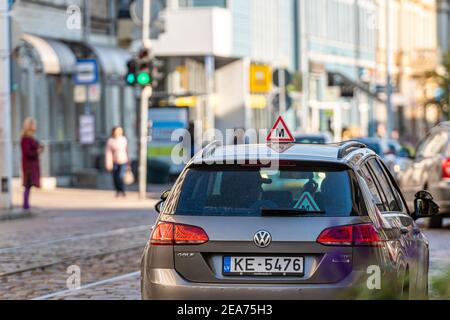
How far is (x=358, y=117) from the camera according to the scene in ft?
230

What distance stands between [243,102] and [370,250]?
46137mm

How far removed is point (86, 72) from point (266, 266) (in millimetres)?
29404

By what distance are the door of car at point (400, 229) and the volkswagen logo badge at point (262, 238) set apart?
0.84 meters

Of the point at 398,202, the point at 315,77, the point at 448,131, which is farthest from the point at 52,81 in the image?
the point at 398,202

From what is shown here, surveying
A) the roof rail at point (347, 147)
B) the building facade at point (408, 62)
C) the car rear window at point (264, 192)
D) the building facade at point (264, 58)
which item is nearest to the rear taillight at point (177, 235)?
the car rear window at point (264, 192)

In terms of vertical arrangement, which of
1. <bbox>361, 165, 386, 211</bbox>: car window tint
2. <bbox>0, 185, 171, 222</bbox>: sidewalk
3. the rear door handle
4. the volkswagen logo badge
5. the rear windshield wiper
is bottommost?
<bbox>0, 185, 171, 222</bbox>: sidewalk

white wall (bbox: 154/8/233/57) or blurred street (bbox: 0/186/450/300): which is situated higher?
white wall (bbox: 154/8/233/57)

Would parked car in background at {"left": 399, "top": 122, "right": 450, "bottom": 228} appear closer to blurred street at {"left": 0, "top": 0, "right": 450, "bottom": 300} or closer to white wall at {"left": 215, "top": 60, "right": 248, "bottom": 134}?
blurred street at {"left": 0, "top": 0, "right": 450, "bottom": 300}

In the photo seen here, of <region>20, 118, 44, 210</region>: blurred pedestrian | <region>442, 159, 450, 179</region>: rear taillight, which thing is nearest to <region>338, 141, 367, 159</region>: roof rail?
<region>442, 159, 450, 179</region>: rear taillight

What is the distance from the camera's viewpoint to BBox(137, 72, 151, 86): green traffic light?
32688 mm

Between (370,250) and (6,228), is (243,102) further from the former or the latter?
(370,250)

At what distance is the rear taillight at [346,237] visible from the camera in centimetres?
834

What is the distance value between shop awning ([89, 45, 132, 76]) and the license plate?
33.2 metres

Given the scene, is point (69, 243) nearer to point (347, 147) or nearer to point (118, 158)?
point (347, 147)
